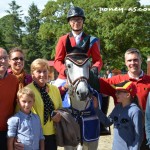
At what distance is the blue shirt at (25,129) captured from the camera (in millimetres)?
3734

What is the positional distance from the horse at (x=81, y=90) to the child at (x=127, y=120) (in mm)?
270

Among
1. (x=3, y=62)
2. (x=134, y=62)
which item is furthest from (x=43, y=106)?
(x=134, y=62)

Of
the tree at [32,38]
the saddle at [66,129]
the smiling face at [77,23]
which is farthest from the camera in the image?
the tree at [32,38]

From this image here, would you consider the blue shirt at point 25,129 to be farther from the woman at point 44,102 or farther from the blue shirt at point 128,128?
the blue shirt at point 128,128

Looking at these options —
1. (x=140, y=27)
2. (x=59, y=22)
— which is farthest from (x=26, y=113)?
(x=59, y=22)

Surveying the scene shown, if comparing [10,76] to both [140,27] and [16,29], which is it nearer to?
[140,27]

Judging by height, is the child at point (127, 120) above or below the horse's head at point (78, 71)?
below

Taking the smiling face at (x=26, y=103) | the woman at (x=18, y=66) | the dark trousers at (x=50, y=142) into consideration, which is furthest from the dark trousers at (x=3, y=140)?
the woman at (x=18, y=66)

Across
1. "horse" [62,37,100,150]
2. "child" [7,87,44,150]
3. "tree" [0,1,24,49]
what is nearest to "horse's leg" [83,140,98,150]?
"horse" [62,37,100,150]

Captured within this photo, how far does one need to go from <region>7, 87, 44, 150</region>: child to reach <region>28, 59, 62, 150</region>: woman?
15cm

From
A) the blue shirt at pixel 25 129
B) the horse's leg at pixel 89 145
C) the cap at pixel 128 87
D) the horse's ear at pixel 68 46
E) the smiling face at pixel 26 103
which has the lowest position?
the horse's leg at pixel 89 145

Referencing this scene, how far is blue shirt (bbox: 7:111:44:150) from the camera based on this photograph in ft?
12.3

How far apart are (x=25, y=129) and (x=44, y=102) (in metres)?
0.43

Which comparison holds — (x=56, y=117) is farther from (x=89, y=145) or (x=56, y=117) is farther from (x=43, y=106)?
(x=89, y=145)
